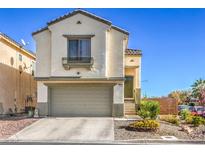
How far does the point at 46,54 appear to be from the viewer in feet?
85.4

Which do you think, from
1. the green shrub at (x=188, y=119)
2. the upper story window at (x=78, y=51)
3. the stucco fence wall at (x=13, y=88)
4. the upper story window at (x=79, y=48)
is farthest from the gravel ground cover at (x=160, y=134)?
the stucco fence wall at (x=13, y=88)

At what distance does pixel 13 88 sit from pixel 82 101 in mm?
7180

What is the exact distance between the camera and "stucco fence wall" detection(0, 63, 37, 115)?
92.0 feet

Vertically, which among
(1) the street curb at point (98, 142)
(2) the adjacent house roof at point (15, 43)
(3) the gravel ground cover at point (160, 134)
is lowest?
(1) the street curb at point (98, 142)

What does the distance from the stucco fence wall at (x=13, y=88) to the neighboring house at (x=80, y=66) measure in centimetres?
365

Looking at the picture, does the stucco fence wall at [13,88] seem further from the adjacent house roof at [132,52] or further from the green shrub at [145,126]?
the green shrub at [145,126]

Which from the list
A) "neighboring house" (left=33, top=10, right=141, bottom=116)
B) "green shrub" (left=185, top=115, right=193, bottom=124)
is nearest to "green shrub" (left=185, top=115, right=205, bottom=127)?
"green shrub" (left=185, top=115, right=193, bottom=124)

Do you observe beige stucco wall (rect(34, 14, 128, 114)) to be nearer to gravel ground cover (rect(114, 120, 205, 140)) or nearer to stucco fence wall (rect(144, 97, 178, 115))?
gravel ground cover (rect(114, 120, 205, 140))

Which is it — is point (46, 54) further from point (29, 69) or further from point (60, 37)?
point (29, 69)

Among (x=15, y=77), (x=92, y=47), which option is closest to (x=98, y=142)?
(x=92, y=47)

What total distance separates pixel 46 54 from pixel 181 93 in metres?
41.2

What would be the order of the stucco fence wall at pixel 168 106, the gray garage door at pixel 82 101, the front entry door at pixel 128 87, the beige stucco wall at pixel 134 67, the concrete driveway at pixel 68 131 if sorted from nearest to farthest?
1. the concrete driveway at pixel 68 131
2. the gray garage door at pixel 82 101
3. the beige stucco wall at pixel 134 67
4. the front entry door at pixel 128 87
5. the stucco fence wall at pixel 168 106

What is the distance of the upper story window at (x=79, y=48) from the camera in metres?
25.6

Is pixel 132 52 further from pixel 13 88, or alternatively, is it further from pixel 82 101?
pixel 13 88
